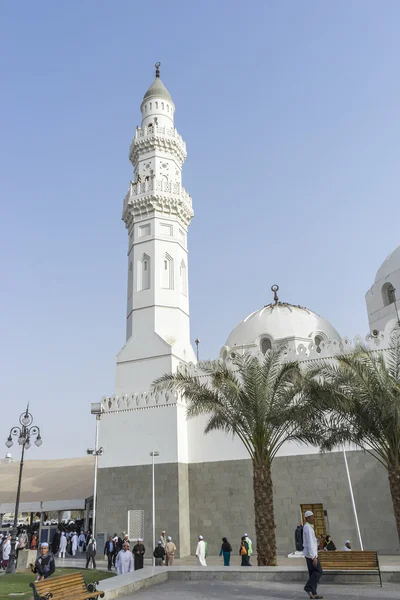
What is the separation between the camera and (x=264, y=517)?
1200 centimetres

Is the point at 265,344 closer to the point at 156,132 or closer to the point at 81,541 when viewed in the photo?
the point at 156,132

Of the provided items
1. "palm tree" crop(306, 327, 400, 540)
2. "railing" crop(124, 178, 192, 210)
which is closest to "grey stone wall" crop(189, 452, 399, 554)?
"palm tree" crop(306, 327, 400, 540)

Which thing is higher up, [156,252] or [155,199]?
[155,199]

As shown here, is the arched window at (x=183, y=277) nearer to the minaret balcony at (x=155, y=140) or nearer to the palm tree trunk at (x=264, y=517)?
the minaret balcony at (x=155, y=140)

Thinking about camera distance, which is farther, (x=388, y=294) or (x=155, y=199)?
(x=155, y=199)

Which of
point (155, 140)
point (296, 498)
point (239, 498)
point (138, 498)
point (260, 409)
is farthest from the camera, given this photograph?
point (155, 140)

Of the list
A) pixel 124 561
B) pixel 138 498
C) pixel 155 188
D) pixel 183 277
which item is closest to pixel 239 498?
pixel 138 498

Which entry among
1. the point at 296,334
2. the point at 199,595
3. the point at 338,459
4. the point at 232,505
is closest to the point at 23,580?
the point at 199,595

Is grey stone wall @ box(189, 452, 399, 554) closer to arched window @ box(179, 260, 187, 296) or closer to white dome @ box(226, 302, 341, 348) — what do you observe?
white dome @ box(226, 302, 341, 348)

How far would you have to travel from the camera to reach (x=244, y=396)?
12516 mm

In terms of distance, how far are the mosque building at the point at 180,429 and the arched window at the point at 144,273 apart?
50 mm

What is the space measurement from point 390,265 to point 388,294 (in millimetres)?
1388

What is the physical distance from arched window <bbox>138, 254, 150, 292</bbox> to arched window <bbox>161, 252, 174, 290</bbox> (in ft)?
2.38

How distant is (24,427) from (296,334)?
1251 centimetres
